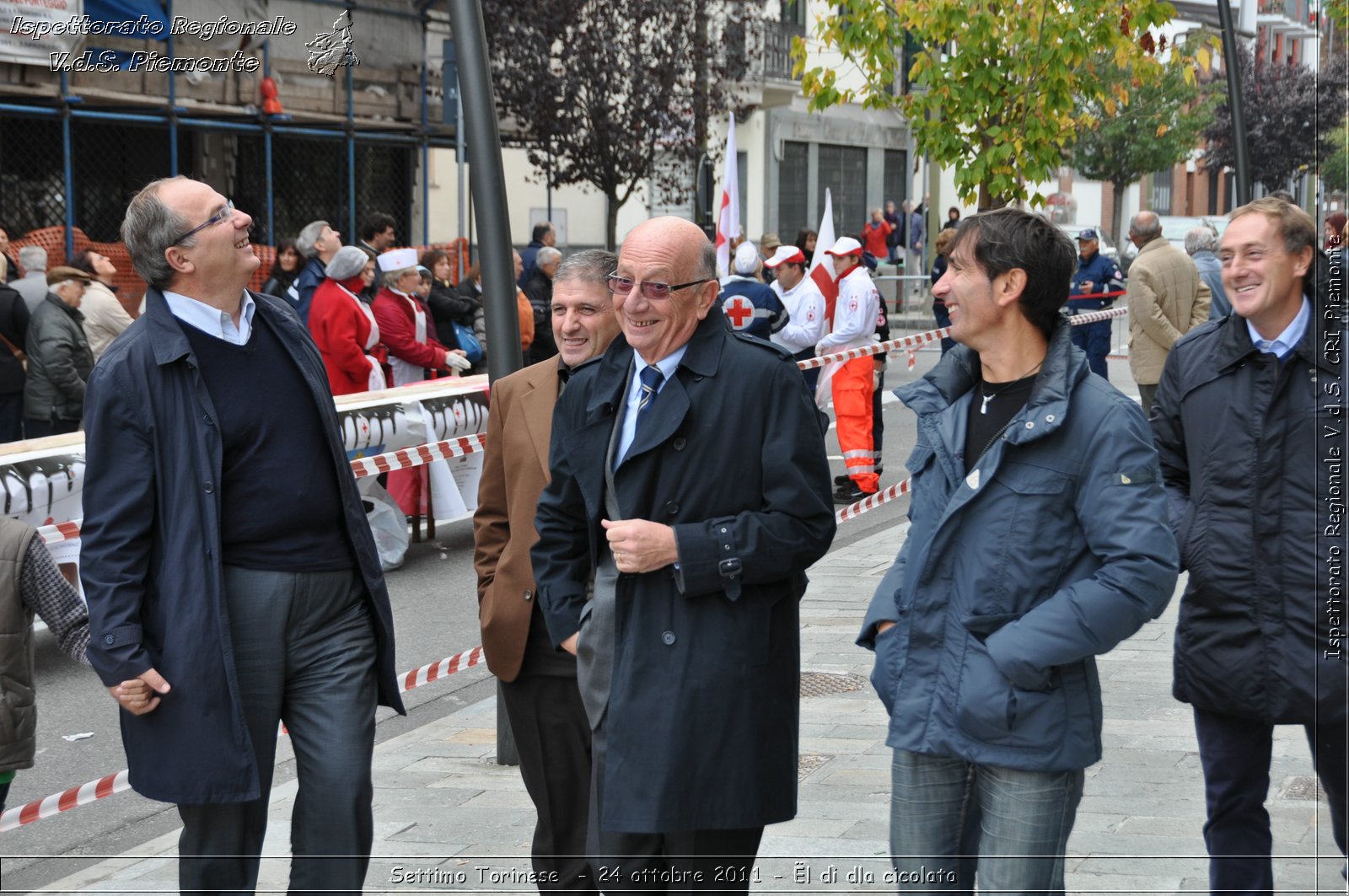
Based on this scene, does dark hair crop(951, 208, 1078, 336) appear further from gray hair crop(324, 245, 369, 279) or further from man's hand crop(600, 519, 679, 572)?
gray hair crop(324, 245, 369, 279)

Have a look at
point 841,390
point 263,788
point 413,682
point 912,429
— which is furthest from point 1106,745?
point 912,429

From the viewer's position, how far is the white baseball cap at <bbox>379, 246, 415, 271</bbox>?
37.9 ft

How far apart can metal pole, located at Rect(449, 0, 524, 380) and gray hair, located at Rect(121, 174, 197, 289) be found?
1.92m

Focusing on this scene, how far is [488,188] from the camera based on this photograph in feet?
18.7

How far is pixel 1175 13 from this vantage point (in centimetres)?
1533

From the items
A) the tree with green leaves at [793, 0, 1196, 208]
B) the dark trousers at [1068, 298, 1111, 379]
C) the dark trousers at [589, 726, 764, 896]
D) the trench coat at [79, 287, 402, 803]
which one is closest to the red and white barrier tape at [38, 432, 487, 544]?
the trench coat at [79, 287, 402, 803]

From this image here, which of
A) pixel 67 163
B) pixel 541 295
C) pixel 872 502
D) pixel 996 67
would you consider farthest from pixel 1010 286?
pixel 67 163

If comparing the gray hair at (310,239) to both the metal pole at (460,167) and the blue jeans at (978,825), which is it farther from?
the blue jeans at (978,825)

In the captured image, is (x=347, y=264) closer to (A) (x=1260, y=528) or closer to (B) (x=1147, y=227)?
(B) (x=1147, y=227)

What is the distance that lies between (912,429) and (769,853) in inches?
471

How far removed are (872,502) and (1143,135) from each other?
33617 millimetres

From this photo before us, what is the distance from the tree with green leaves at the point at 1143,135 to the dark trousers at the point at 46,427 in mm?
32997

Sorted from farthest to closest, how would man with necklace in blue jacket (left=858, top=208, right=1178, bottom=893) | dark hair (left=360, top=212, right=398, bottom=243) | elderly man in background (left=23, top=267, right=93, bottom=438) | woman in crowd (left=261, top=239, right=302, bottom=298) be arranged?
1. dark hair (left=360, top=212, right=398, bottom=243)
2. woman in crowd (left=261, top=239, right=302, bottom=298)
3. elderly man in background (left=23, top=267, right=93, bottom=438)
4. man with necklace in blue jacket (left=858, top=208, right=1178, bottom=893)

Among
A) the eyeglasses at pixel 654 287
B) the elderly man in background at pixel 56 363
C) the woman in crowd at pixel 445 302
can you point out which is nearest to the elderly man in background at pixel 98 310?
the elderly man in background at pixel 56 363
